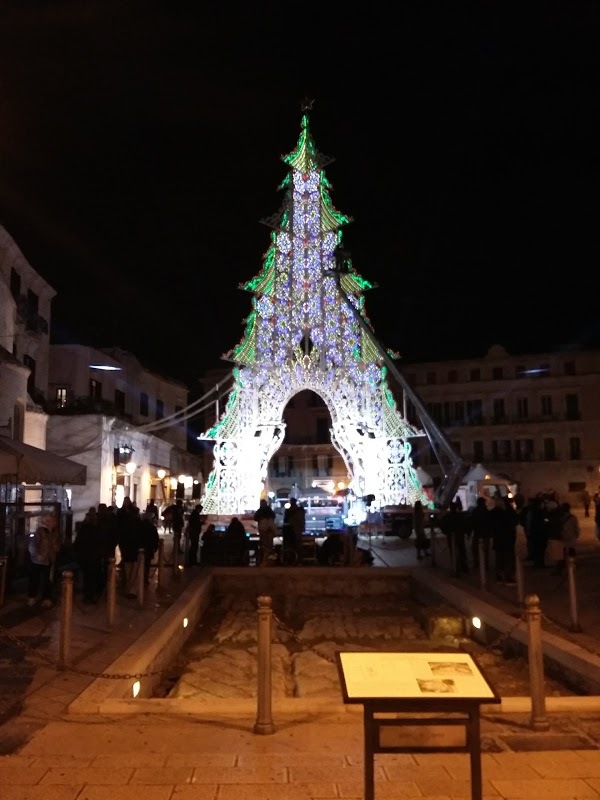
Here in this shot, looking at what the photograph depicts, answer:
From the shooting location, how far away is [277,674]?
1011cm

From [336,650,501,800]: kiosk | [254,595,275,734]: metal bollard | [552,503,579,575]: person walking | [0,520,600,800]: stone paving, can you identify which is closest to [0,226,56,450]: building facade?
[0,520,600,800]: stone paving

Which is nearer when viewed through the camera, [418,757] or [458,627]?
[418,757]

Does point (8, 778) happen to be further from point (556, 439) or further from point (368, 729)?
point (556, 439)

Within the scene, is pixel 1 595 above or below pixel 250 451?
below

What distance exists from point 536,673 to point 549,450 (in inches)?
2013

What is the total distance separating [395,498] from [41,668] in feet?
65.4

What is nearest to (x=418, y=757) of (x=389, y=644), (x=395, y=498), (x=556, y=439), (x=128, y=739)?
(x=128, y=739)

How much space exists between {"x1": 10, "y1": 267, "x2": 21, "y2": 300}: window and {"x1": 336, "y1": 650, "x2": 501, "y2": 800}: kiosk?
25374 millimetres

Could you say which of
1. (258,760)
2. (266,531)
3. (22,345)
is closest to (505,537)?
(266,531)

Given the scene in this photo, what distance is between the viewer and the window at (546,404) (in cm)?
5506

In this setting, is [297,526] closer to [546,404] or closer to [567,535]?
[567,535]

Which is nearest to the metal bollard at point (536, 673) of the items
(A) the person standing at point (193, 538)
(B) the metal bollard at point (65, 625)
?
(B) the metal bollard at point (65, 625)

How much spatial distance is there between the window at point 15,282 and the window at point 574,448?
42262 mm

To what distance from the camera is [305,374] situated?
27016 mm
